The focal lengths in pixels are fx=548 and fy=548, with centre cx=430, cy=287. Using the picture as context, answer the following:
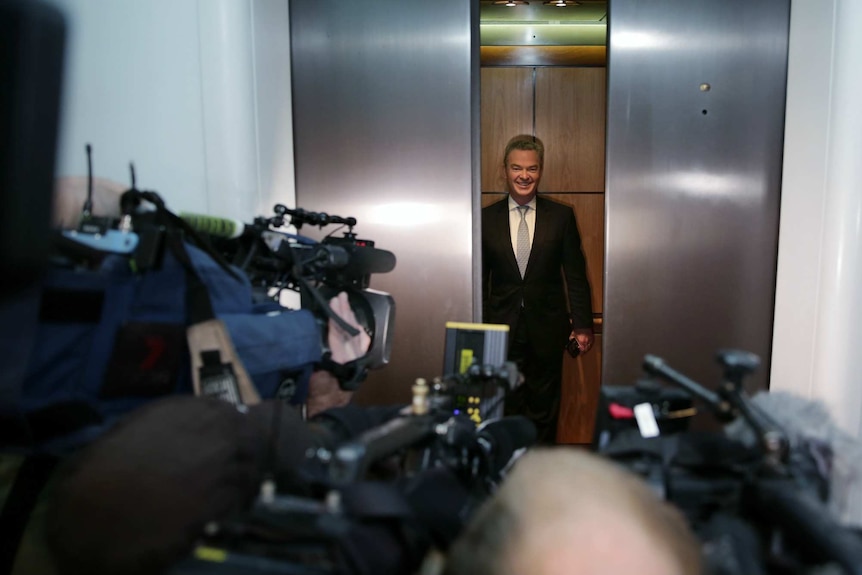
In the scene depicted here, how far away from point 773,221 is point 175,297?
241 cm

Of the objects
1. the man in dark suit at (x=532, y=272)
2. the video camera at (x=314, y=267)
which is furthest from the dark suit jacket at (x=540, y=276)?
the video camera at (x=314, y=267)

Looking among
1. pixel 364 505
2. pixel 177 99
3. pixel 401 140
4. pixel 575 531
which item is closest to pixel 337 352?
pixel 364 505

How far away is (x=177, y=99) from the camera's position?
5.81 ft

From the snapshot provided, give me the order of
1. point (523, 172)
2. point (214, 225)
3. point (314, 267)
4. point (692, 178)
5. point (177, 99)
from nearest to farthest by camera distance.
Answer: point (214, 225) < point (314, 267) < point (177, 99) < point (692, 178) < point (523, 172)

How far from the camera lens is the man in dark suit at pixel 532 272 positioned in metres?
2.80

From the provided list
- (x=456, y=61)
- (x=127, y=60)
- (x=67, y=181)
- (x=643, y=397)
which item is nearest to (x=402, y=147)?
(x=456, y=61)

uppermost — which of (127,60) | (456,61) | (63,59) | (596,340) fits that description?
(456,61)

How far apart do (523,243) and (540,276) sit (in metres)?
0.19

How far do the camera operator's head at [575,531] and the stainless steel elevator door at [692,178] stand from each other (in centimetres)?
196

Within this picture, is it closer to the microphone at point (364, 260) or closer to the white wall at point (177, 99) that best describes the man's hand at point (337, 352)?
the microphone at point (364, 260)

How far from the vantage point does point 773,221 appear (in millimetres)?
2361

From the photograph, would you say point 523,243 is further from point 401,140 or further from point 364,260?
point 364,260

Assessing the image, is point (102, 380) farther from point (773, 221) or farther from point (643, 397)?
point (773, 221)

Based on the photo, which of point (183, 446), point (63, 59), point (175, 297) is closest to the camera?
point (63, 59)
